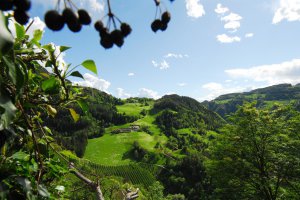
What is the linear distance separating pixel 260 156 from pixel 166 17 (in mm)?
25229

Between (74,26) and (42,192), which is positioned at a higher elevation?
(74,26)

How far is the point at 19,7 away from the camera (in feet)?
3.11

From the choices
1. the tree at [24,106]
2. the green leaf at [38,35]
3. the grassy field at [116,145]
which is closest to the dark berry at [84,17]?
the tree at [24,106]

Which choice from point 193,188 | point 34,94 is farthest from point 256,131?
point 193,188

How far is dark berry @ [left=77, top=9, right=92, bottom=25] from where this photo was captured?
43.7 inches

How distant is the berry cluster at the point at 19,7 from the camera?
31.9 inches

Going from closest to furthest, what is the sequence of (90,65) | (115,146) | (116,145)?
(90,65) < (115,146) < (116,145)

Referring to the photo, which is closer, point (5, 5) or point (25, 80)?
point (5, 5)

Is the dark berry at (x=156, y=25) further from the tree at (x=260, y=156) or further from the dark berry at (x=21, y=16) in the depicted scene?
the tree at (x=260, y=156)

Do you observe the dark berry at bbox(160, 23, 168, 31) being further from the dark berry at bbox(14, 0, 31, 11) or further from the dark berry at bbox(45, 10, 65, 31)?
the dark berry at bbox(14, 0, 31, 11)

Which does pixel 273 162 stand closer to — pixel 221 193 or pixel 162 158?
pixel 221 193

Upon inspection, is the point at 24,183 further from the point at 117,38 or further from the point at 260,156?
the point at 260,156

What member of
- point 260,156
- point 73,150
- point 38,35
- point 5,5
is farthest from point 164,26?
point 73,150

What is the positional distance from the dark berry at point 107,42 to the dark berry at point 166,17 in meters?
0.32
